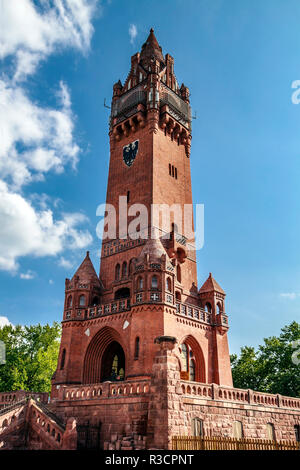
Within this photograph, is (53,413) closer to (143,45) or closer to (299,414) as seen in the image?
(299,414)

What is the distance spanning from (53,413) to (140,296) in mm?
9464

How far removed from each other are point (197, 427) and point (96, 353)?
43.3 feet

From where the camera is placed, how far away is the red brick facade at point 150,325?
2059cm

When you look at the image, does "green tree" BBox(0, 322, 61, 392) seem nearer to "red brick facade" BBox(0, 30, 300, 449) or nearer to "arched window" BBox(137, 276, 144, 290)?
"red brick facade" BBox(0, 30, 300, 449)

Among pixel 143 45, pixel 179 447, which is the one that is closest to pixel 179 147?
pixel 143 45

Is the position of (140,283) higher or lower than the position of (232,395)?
higher

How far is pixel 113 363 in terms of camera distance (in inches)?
1313

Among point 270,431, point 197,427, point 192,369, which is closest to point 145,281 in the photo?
point 192,369

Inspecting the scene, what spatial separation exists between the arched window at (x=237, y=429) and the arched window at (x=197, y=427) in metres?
3.01

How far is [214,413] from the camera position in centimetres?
2241

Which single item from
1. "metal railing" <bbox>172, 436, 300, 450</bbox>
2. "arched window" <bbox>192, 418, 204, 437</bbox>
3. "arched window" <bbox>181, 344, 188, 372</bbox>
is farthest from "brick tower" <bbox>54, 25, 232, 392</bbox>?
"metal railing" <bbox>172, 436, 300, 450</bbox>

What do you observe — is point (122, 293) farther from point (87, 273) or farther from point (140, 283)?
point (140, 283)

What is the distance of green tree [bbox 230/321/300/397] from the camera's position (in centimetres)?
3984

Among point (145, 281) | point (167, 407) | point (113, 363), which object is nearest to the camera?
point (167, 407)
